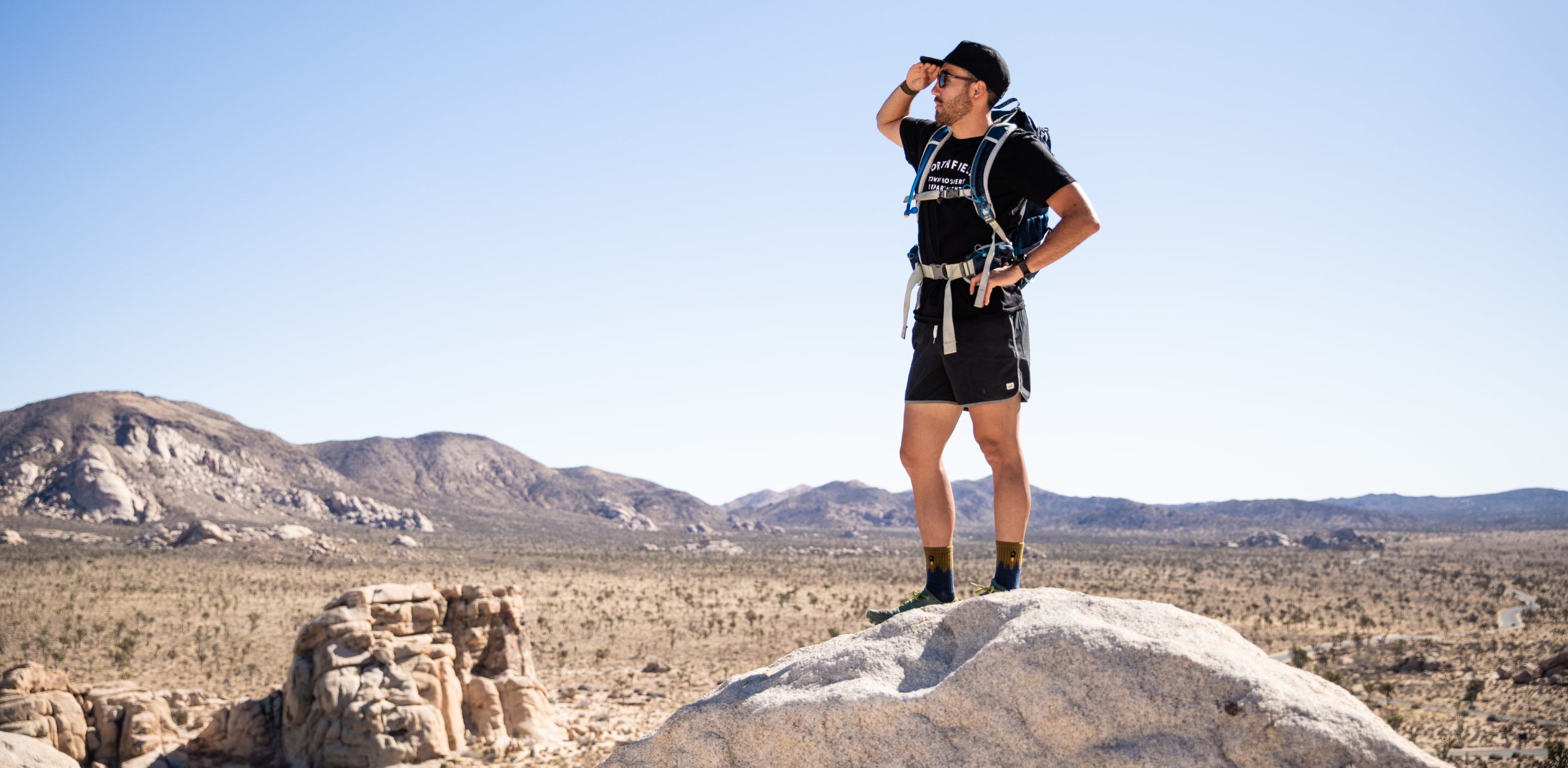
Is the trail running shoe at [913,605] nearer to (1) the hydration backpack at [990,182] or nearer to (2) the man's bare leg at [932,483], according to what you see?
(2) the man's bare leg at [932,483]

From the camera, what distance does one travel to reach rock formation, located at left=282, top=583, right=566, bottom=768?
45.9 feet

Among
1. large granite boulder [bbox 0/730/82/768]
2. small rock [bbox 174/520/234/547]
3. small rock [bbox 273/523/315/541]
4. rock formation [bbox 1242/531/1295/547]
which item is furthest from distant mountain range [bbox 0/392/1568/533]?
large granite boulder [bbox 0/730/82/768]

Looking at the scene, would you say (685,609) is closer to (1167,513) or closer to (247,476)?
(247,476)

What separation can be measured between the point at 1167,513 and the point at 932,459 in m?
127

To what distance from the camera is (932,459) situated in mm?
4738

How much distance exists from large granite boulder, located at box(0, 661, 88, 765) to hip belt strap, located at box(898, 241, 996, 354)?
1329cm

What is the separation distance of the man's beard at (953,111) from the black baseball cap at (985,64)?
0.11 m

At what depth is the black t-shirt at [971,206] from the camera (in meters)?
4.35

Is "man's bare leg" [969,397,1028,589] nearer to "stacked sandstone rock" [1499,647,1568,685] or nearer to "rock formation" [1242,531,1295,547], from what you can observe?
"stacked sandstone rock" [1499,647,1568,685]

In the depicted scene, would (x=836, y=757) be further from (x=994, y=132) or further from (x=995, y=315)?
(x=994, y=132)

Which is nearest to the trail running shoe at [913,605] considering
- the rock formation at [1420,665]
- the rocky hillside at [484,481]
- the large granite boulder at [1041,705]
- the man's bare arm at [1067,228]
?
the large granite boulder at [1041,705]

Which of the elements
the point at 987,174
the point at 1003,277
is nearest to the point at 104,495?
the point at 987,174

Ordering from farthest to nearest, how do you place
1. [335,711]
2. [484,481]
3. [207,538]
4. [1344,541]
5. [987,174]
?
[484,481], [1344,541], [207,538], [335,711], [987,174]

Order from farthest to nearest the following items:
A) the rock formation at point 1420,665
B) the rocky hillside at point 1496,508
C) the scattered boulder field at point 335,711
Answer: the rocky hillside at point 1496,508, the rock formation at point 1420,665, the scattered boulder field at point 335,711
